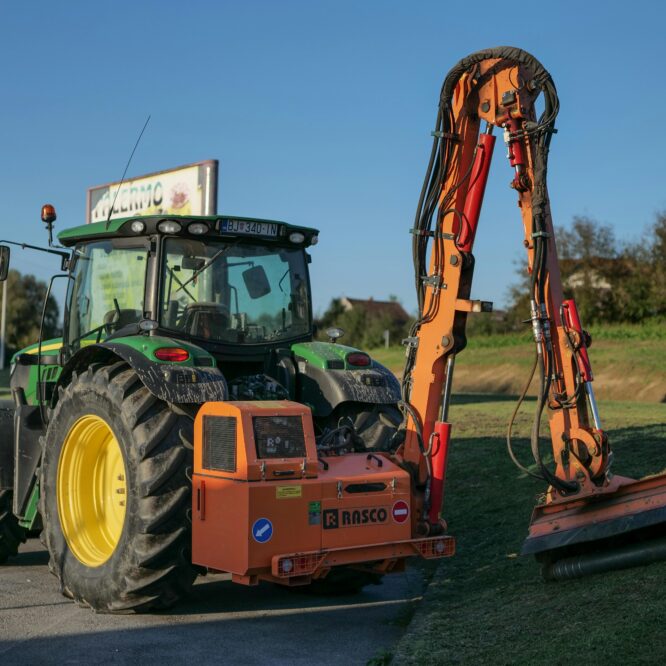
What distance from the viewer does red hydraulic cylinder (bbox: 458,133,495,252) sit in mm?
6664

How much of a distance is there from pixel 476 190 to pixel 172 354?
7.57 feet

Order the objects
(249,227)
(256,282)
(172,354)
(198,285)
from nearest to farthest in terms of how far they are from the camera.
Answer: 1. (172,354)
2. (198,285)
3. (249,227)
4. (256,282)

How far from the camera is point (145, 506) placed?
5.99 m

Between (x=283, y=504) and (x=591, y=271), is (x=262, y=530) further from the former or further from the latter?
(x=591, y=271)

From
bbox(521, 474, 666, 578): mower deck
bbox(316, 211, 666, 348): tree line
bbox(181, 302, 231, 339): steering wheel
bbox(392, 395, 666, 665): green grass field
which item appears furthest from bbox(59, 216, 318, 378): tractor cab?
bbox(316, 211, 666, 348): tree line

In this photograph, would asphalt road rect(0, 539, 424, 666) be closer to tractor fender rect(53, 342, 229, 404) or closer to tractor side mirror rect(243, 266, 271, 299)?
tractor fender rect(53, 342, 229, 404)

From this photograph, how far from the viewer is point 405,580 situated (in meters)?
7.68

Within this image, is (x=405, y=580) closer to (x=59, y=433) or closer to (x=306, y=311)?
(x=306, y=311)

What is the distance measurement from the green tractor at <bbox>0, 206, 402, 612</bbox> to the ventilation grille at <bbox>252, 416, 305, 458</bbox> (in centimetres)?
53

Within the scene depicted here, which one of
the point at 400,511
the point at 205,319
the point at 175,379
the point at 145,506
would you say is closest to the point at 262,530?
the point at 145,506

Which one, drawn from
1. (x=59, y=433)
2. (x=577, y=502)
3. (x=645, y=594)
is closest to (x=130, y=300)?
(x=59, y=433)

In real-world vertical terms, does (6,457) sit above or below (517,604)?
above

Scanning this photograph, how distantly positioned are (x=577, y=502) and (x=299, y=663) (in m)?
2.12

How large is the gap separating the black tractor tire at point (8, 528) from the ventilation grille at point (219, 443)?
8.99 ft
